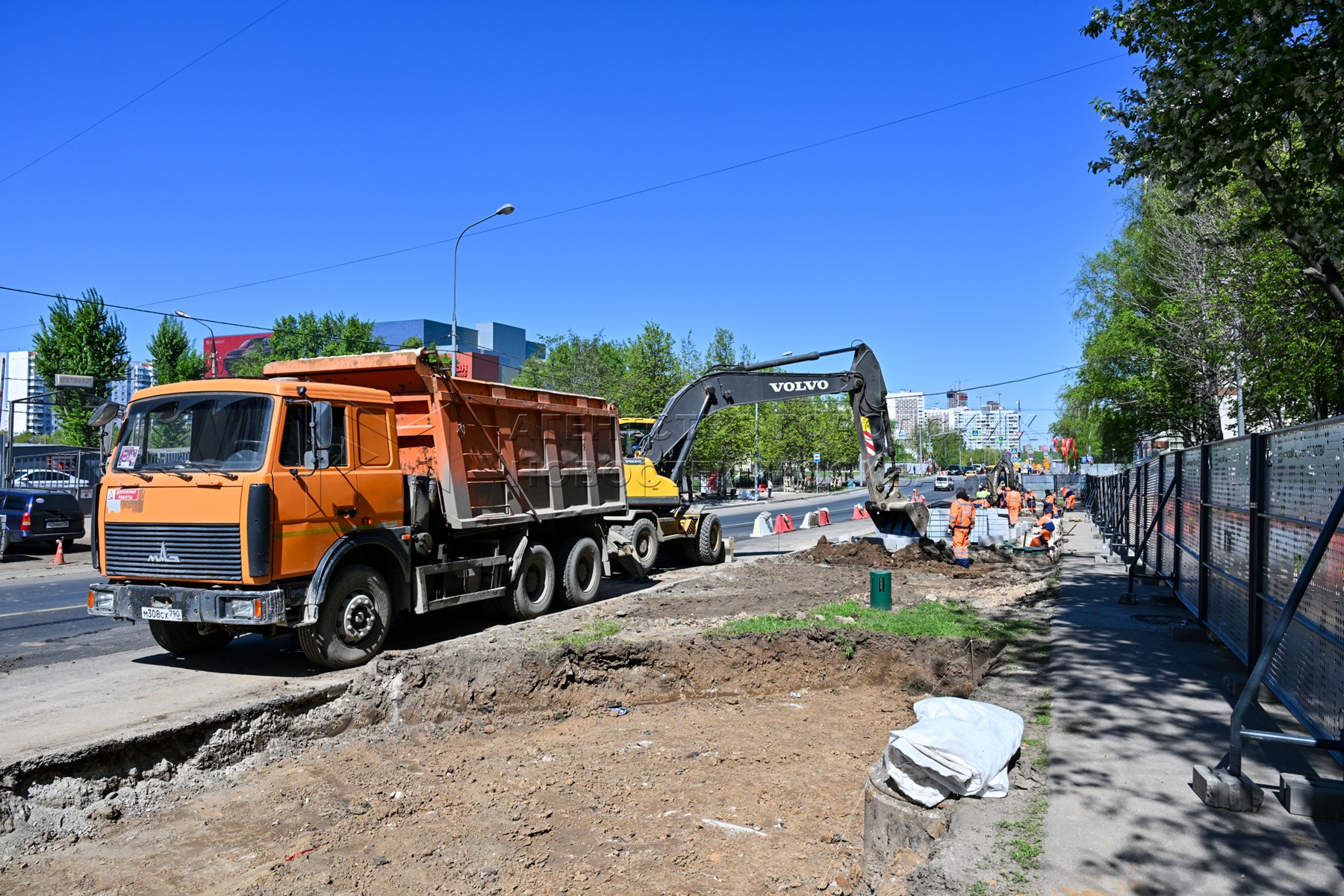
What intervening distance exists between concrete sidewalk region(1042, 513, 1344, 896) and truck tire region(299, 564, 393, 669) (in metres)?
6.04

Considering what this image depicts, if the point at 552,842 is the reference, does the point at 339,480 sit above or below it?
above

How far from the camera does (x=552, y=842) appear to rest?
4.84 m

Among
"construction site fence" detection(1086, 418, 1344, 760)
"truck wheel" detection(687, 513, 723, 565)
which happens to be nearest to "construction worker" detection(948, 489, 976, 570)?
"truck wheel" detection(687, 513, 723, 565)

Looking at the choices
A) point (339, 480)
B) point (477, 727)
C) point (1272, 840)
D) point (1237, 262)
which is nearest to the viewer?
point (1272, 840)

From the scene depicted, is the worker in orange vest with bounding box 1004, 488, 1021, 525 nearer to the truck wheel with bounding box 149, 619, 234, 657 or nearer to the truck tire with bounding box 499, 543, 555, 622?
the truck tire with bounding box 499, 543, 555, 622

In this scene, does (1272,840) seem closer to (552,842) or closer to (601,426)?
(552,842)

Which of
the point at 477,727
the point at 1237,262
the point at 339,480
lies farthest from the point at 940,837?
the point at 1237,262

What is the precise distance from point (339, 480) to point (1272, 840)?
7.41m

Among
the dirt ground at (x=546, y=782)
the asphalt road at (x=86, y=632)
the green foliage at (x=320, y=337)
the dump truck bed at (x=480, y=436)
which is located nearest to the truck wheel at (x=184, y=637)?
the asphalt road at (x=86, y=632)

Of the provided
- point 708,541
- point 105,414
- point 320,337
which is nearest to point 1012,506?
point 708,541

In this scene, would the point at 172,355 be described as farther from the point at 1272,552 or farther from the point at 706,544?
the point at 1272,552

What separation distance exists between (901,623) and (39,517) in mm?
19778

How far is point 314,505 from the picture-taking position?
7867 millimetres

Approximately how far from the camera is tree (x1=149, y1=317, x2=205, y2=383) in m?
46.6
